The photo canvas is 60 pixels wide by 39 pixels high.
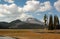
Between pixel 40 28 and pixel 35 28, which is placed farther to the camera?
pixel 35 28

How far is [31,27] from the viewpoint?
14766 millimetres

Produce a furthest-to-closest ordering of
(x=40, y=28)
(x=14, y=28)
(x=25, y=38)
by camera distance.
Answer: (x=14, y=28), (x=40, y=28), (x=25, y=38)

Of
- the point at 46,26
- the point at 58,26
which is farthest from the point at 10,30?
the point at 58,26

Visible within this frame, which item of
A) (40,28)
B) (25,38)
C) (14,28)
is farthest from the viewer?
(14,28)

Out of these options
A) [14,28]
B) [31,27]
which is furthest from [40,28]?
[14,28]

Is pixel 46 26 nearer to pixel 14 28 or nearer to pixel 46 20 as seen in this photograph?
pixel 46 20

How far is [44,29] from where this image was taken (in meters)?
13.8

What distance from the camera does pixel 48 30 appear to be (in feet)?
46.2

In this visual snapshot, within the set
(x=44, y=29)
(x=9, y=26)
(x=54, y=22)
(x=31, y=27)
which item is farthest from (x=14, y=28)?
(x=54, y=22)

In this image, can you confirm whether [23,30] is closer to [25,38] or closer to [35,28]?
[35,28]

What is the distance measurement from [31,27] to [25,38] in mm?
Result: 4113

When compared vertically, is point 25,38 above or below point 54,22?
below

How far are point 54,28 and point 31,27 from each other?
2.21 meters

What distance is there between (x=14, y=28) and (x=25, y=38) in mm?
3919
